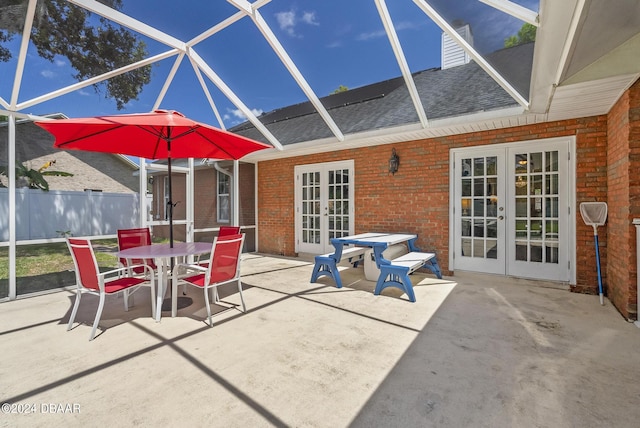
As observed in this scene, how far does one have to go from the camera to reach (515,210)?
16.3 feet

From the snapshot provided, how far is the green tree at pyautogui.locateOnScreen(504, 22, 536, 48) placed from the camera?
297 centimetres

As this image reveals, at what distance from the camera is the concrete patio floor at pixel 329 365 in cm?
189

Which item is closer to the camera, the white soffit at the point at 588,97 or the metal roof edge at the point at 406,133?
the white soffit at the point at 588,97

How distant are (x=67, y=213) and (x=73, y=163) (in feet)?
2.91

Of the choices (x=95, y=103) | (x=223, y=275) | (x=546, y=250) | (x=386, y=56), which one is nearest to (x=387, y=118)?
(x=386, y=56)

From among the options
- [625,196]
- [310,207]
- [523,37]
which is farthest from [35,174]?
[625,196]

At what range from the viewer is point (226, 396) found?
2.07m

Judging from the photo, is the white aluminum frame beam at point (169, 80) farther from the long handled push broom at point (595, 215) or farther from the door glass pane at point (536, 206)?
the long handled push broom at point (595, 215)

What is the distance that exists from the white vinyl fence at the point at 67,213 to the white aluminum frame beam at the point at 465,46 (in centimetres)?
571

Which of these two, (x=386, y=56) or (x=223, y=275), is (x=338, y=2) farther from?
(x=223, y=275)

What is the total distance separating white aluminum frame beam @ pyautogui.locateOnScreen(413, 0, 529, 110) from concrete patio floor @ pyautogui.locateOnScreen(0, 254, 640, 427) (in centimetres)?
284

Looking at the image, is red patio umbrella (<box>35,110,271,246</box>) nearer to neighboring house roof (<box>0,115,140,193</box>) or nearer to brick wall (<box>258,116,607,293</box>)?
neighboring house roof (<box>0,115,140,193</box>)

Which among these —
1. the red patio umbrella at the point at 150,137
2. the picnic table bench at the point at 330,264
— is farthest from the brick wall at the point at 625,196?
the red patio umbrella at the point at 150,137

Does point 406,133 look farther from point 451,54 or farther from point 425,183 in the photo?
point 451,54
